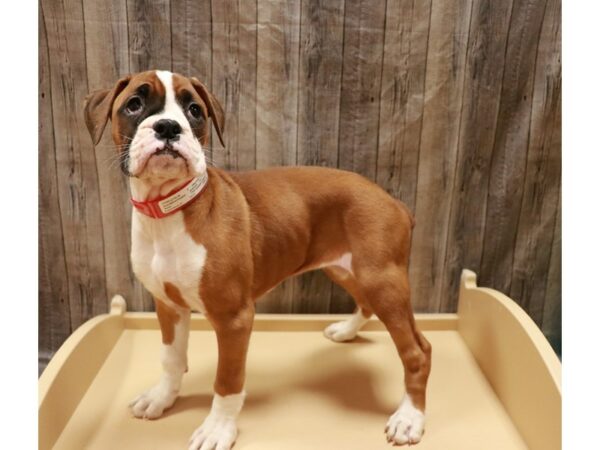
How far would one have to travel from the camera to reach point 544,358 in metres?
1.33

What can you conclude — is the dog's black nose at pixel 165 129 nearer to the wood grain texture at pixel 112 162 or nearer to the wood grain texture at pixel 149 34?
the wood grain texture at pixel 112 162

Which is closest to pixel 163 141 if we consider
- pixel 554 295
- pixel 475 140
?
pixel 475 140

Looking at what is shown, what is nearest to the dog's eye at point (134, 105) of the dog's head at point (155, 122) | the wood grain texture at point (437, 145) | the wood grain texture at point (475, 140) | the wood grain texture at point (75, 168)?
the dog's head at point (155, 122)

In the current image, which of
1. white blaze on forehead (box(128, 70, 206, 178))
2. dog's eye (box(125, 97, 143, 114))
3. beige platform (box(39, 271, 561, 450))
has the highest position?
dog's eye (box(125, 97, 143, 114))

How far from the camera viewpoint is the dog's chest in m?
1.21

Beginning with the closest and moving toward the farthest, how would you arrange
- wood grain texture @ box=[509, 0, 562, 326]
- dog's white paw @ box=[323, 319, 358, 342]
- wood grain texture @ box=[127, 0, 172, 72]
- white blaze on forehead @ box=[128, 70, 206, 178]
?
white blaze on forehead @ box=[128, 70, 206, 178]
wood grain texture @ box=[127, 0, 172, 72]
wood grain texture @ box=[509, 0, 562, 326]
dog's white paw @ box=[323, 319, 358, 342]

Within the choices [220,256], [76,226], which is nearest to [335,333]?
[220,256]

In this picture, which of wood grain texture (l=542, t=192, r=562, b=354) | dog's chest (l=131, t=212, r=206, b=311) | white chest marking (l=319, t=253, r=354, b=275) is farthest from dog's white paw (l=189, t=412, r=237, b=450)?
wood grain texture (l=542, t=192, r=562, b=354)

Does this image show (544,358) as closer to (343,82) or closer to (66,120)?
(343,82)

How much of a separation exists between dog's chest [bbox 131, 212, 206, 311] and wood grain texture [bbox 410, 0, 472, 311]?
0.87 meters

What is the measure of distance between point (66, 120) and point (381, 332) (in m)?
1.23

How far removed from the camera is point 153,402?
56.5 inches

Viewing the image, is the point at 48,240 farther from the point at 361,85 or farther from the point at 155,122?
the point at 361,85

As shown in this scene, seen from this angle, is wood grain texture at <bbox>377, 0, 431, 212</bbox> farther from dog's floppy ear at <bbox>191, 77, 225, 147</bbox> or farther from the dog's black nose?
the dog's black nose
